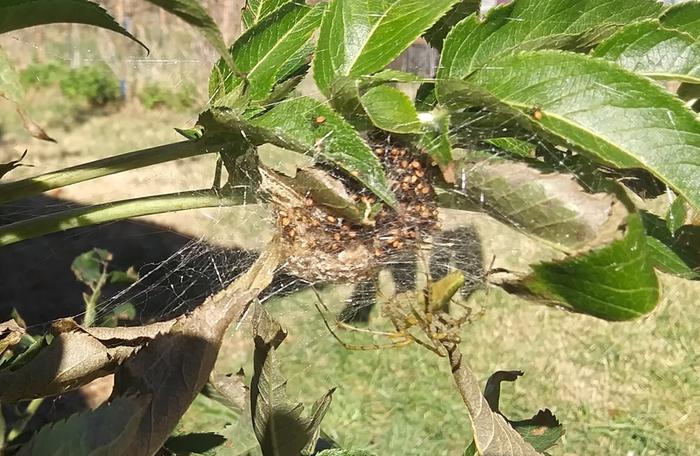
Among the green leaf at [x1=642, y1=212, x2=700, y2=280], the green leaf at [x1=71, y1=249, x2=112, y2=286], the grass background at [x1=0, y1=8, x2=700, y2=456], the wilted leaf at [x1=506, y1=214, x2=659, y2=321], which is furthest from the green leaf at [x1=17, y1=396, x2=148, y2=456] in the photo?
the grass background at [x1=0, y1=8, x2=700, y2=456]

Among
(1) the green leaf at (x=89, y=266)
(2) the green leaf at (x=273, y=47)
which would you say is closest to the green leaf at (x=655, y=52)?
(2) the green leaf at (x=273, y=47)

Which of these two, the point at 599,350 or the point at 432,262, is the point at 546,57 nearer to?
the point at 432,262

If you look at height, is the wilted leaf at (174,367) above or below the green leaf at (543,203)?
below

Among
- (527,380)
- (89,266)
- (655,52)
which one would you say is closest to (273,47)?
(655,52)

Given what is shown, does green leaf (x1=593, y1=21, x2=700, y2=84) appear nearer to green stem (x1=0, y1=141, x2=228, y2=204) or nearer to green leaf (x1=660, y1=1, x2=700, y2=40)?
green leaf (x1=660, y1=1, x2=700, y2=40)

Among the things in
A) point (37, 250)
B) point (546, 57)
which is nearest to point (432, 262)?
point (546, 57)

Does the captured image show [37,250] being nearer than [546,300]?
No

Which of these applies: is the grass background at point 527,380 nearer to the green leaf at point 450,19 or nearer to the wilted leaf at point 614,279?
the green leaf at point 450,19
